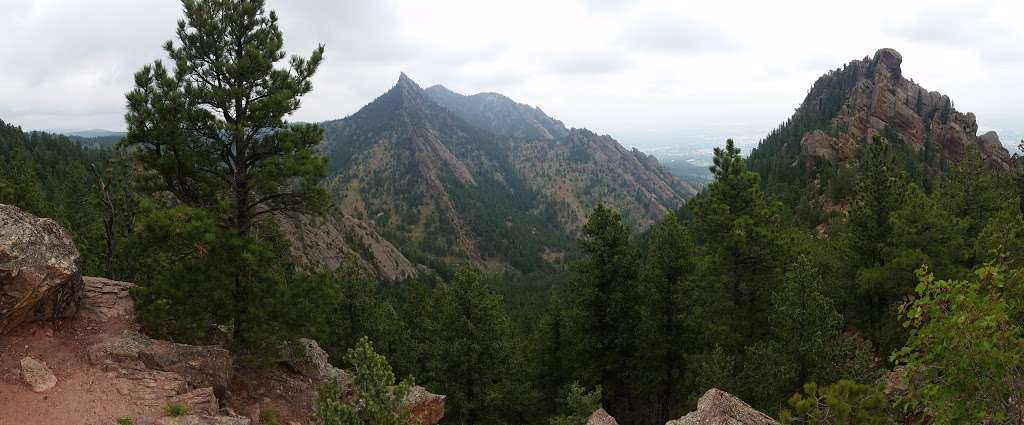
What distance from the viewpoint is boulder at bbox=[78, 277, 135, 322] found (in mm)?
15812

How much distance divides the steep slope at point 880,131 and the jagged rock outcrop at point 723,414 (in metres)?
66.9

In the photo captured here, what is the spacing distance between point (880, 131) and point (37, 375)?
101513 millimetres

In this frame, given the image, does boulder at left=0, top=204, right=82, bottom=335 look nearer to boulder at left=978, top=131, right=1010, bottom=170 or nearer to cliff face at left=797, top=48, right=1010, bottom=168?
cliff face at left=797, top=48, right=1010, bottom=168

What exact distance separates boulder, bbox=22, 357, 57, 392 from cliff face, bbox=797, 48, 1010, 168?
87.7m

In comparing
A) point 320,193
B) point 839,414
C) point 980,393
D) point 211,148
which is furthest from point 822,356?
point 211,148

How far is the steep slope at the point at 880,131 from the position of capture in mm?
77312

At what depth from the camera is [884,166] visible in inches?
870

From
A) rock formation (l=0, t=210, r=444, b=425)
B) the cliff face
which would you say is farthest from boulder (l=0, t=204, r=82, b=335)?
the cliff face

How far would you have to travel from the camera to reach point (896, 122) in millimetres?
89000

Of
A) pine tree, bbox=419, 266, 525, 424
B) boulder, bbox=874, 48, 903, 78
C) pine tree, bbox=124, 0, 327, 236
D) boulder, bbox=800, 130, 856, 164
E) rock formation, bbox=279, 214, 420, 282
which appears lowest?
rock formation, bbox=279, 214, 420, 282

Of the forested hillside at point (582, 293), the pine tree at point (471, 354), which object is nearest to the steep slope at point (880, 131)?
the forested hillside at point (582, 293)

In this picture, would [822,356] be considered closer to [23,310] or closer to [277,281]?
[277,281]

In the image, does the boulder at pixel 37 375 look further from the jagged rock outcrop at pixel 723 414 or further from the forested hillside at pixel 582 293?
the jagged rock outcrop at pixel 723 414

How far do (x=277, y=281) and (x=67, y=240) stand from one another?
635 cm
